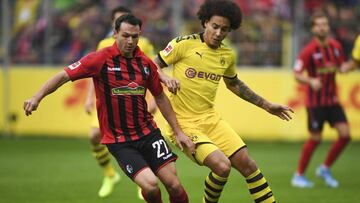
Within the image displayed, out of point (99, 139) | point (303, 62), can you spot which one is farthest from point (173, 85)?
point (303, 62)

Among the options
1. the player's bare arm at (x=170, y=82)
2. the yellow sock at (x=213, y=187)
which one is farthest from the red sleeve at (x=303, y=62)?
the player's bare arm at (x=170, y=82)

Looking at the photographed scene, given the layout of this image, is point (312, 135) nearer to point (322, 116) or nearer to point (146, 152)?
point (322, 116)

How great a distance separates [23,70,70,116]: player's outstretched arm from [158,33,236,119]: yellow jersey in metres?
1.28

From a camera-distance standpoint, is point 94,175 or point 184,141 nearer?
point 184,141

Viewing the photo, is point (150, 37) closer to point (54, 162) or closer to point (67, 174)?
point (54, 162)

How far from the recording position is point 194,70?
854cm

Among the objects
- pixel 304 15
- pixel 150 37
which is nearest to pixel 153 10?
pixel 150 37

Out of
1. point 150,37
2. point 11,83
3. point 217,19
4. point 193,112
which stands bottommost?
point 11,83

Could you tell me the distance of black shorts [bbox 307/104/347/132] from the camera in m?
12.4

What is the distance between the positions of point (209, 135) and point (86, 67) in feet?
5.21

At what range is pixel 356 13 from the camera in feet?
60.7

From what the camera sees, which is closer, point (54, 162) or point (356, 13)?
point (54, 162)

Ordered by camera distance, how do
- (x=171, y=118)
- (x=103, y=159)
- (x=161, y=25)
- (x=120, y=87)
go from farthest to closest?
(x=161, y=25)
(x=103, y=159)
(x=171, y=118)
(x=120, y=87)

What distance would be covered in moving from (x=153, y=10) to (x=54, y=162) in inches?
235
